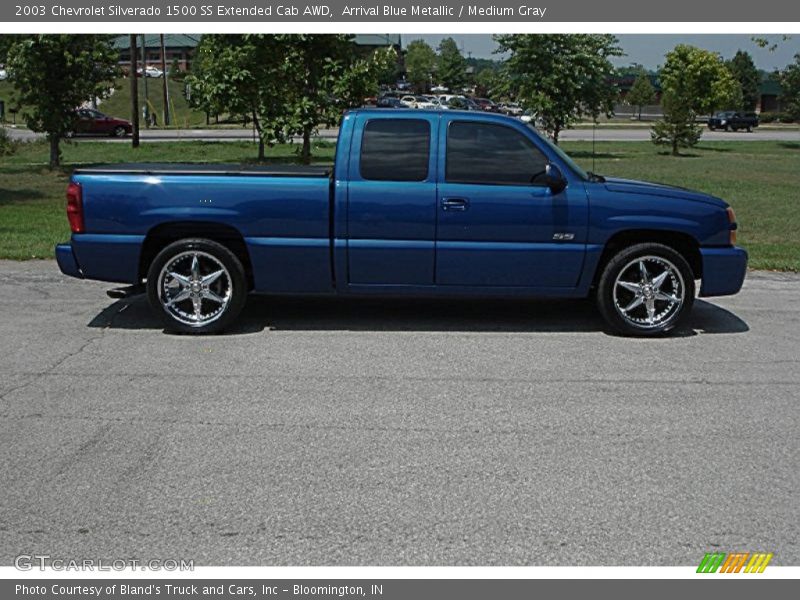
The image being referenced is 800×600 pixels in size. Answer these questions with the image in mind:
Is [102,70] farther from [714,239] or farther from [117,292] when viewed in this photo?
[714,239]

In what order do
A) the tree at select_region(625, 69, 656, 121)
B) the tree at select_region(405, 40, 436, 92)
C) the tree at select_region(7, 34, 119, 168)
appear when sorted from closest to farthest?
the tree at select_region(7, 34, 119, 168)
the tree at select_region(625, 69, 656, 121)
the tree at select_region(405, 40, 436, 92)

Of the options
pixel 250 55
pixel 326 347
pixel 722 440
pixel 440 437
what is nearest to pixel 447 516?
pixel 440 437

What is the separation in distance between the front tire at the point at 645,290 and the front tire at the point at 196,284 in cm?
303

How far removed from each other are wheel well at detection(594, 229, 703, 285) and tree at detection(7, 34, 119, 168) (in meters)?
18.0

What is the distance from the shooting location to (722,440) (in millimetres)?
5477

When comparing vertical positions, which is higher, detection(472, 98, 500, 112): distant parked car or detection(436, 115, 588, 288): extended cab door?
detection(472, 98, 500, 112): distant parked car

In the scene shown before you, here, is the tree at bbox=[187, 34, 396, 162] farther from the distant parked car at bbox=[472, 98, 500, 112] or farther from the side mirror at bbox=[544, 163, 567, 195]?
the distant parked car at bbox=[472, 98, 500, 112]

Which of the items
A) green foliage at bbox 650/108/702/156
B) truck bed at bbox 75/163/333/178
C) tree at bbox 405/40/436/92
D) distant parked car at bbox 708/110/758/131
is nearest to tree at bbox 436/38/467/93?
tree at bbox 405/40/436/92

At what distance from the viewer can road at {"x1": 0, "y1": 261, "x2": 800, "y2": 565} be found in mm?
4211

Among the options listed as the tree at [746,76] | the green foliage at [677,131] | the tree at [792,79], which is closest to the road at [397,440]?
the green foliage at [677,131]

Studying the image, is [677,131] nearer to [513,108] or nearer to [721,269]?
[513,108]

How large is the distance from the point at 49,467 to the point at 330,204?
3440 mm

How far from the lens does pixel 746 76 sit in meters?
97.1

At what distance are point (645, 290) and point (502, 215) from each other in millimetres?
1356
